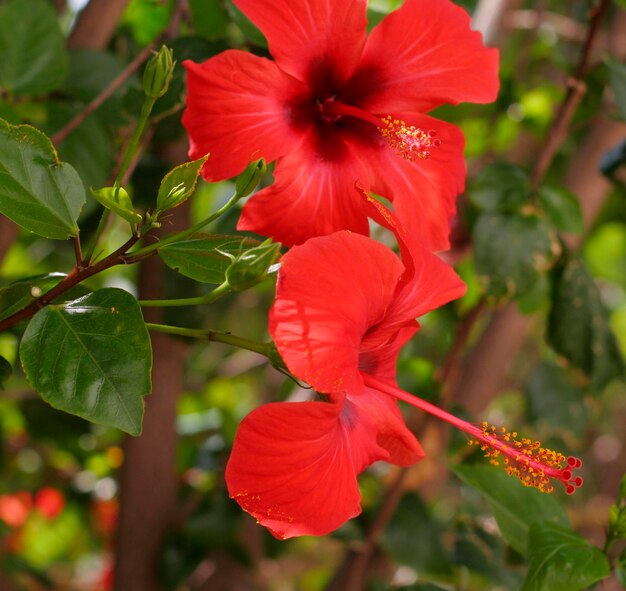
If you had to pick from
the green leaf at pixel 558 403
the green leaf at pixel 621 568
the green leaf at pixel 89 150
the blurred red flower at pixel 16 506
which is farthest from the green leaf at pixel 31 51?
the blurred red flower at pixel 16 506

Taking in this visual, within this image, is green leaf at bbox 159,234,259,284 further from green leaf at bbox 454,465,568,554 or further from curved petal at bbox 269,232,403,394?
green leaf at bbox 454,465,568,554

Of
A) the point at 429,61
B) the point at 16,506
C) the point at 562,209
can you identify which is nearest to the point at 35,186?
the point at 429,61

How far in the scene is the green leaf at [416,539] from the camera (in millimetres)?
1358

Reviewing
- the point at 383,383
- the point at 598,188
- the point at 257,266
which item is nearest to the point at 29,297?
the point at 257,266

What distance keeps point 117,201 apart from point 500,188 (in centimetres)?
70

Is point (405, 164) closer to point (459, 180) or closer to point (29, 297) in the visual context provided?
point (459, 180)

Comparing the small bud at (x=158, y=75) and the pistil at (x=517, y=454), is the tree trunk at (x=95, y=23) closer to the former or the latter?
the small bud at (x=158, y=75)

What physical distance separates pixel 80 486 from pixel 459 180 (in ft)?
4.33

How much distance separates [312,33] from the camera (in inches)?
31.3

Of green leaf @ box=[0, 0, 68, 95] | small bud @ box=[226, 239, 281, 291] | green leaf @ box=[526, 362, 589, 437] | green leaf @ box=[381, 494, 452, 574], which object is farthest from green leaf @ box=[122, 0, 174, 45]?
green leaf @ box=[526, 362, 589, 437]

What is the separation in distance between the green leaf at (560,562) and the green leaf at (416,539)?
0.51 metres

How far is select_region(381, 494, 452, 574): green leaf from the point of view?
136 centimetres

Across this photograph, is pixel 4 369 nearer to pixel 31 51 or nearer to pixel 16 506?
pixel 31 51

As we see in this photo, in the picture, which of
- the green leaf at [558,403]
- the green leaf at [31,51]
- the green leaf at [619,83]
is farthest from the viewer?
the green leaf at [558,403]
